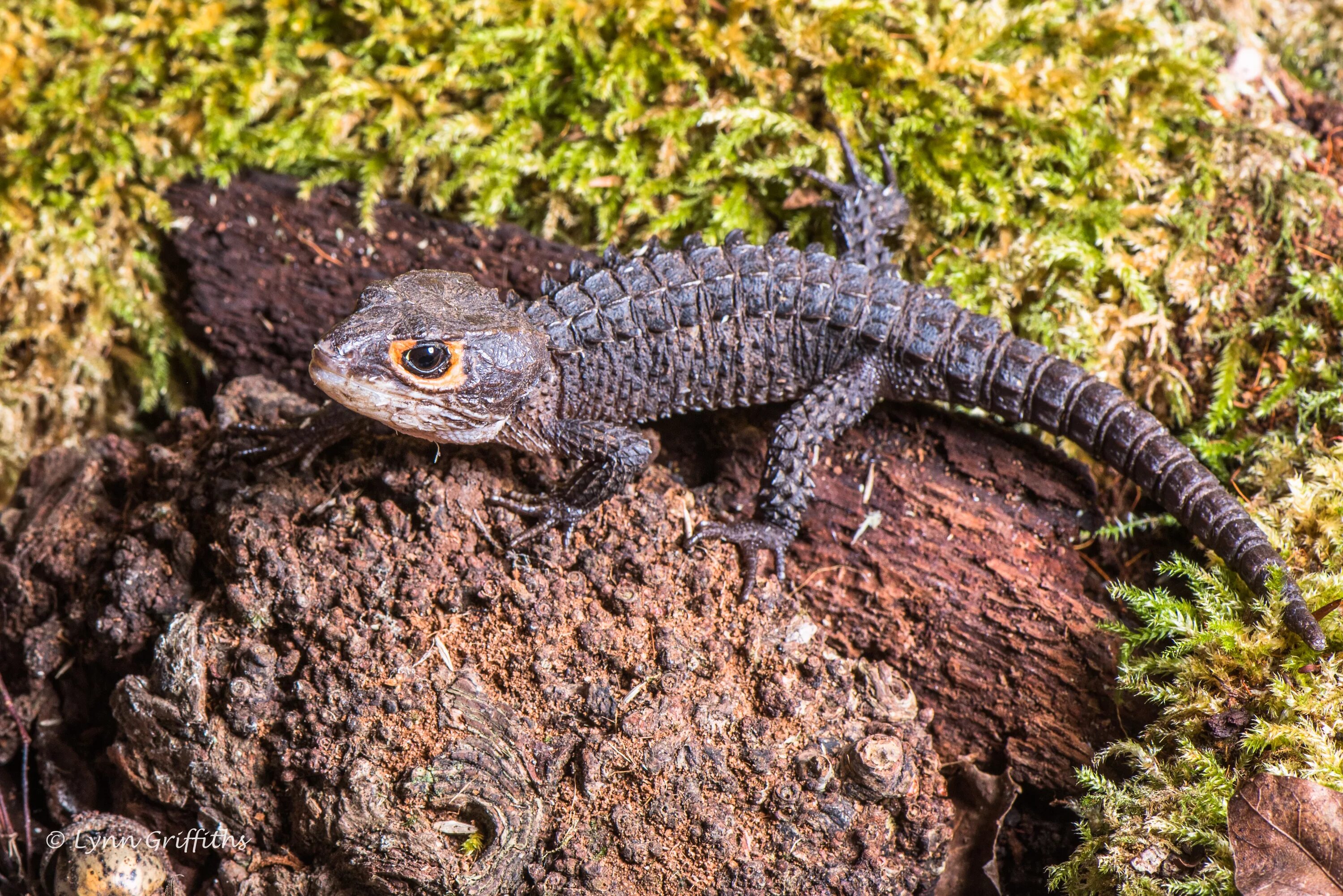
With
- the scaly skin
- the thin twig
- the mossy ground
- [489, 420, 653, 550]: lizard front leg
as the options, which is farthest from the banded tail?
the thin twig

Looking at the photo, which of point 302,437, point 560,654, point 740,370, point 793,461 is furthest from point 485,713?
point 740,370

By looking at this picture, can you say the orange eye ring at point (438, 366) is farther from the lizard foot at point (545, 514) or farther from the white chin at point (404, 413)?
the lizard foot at point (545, 514)

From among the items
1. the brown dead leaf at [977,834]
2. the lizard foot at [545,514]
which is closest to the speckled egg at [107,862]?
the lizard foot at [545,514]

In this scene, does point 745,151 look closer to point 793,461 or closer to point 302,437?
point 793,461

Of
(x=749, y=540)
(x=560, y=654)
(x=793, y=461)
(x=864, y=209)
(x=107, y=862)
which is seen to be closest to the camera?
(x=107, y=862)

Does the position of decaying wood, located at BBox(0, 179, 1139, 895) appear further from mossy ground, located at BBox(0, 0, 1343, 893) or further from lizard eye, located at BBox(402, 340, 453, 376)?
mossy ground, located at BBox(0, 0, 1343, 893)

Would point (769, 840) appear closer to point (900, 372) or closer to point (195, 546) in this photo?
point (900, 372)
